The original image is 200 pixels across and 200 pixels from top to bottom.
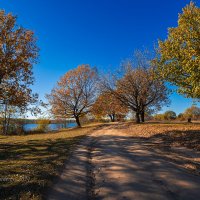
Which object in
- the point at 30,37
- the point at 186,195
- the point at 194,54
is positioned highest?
the point at 30,37

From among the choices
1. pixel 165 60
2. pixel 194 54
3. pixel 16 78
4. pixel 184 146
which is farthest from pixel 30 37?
pixel 184 146

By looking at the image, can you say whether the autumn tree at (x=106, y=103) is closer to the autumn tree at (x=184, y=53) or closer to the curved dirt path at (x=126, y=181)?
the autumn tree at (x=184, y=53)

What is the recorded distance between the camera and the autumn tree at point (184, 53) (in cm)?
2176

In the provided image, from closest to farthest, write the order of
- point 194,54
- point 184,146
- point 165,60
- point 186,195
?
point 186,195, point 184,146, point 194,54, point 165,60

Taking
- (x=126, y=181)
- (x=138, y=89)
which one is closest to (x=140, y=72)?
(x=138, y=89)

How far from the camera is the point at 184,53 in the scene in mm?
23812

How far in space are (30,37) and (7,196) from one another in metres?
24.2

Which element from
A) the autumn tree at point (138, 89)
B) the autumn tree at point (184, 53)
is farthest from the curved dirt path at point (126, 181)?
the autumn tree at point (138, 89)

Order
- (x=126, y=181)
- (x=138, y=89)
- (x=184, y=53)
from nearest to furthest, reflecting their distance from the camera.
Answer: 1. (x=126, y=181)
2. (x=184, y=53)
3. (x=138, y=89)

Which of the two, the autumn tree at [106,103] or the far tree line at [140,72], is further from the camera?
the autumn tree at [106,103]

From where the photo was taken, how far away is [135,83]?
44.1m

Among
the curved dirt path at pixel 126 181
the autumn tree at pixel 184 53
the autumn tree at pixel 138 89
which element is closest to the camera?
the curved dirt path at pixel 126 181

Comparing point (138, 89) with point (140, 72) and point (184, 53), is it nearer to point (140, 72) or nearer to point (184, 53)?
point (140, 72)

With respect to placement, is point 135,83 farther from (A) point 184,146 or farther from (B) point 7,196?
(B) point 7,196
